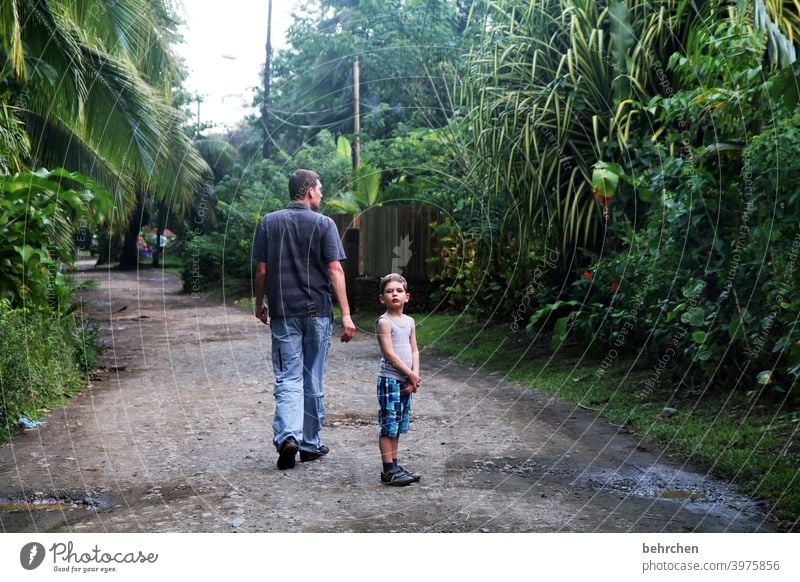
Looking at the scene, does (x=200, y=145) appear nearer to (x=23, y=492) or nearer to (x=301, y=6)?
(x=301, y=6)

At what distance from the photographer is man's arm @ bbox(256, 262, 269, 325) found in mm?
4508

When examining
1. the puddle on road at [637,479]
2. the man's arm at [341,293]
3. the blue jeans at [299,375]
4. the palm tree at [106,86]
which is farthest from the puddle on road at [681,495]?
the palm tree at [106,86]

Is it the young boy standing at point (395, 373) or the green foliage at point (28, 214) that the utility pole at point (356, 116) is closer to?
the young boy standing at point (395, 373)

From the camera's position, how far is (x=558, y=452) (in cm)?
466

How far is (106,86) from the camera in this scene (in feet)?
21.4

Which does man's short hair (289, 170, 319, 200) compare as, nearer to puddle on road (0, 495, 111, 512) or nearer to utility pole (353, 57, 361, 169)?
utility pole (353, 57, 361, 169)

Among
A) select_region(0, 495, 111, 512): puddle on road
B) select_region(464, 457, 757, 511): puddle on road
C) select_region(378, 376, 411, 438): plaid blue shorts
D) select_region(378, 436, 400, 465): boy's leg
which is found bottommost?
select_region(0, 495, 111, 512): puddle on road

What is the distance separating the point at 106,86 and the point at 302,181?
9.18 feet

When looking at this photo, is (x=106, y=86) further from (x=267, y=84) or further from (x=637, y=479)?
(x=637, y=479)

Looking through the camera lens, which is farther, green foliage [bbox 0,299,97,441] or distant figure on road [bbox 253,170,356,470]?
green foliage [bbox 0,299,97,441]

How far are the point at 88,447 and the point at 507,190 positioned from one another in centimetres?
343

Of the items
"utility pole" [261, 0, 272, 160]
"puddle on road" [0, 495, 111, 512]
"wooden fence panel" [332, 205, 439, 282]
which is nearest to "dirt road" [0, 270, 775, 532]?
"puddle on road" [0, 495, 111, 512]

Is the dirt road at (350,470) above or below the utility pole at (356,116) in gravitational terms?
below

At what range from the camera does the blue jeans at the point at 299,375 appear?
4.51m
